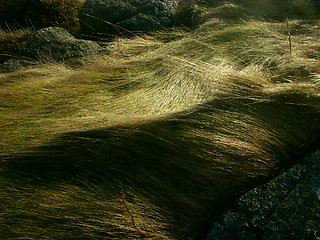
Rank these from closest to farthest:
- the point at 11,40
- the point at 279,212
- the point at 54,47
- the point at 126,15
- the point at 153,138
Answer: the point at 279,212, the point at 153,138, the point at 54,47, the point at 126,15, the point at 11,40

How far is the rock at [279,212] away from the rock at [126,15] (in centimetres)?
274

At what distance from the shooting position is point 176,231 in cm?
225

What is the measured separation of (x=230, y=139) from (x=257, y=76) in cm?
79

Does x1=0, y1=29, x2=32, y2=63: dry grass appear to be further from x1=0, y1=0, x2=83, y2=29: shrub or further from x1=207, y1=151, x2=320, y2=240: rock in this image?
x1=207, y1=151, x2=320, y2=240: rock

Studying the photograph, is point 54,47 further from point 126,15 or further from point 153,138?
point 153,138

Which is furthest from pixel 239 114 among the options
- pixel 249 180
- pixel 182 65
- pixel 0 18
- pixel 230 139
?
pixel 0 18

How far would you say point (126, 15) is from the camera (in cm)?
462

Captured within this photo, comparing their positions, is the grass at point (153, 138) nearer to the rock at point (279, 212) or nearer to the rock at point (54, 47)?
the rock at point (279, 212)

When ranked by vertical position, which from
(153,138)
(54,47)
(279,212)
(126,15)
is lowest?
(279,212)

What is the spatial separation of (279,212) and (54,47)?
3022mm

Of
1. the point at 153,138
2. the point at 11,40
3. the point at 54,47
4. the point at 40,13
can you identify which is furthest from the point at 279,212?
the point at 40,13

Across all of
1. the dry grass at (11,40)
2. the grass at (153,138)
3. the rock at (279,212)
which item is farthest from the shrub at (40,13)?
the rock at (279,212)

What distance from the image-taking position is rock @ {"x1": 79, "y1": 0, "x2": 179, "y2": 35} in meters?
4.54

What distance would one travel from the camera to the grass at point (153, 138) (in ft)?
7.44
